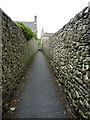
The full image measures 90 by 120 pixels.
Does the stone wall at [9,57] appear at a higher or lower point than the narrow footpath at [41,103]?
higher

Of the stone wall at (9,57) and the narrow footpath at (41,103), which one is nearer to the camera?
the narrow footpath at (41,103)

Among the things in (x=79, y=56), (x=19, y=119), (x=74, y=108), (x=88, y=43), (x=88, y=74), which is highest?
(x=88, y=43)

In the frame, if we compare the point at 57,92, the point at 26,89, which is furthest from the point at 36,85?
the point at 57,92

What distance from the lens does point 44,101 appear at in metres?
4.16

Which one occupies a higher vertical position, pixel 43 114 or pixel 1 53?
pixel 1 53

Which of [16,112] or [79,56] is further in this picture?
[16,112]

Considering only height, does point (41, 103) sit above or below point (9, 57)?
below

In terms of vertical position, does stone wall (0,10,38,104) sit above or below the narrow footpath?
above

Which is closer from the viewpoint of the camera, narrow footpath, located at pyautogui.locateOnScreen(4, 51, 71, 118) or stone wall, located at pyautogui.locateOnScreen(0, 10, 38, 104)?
narrow footpath, located at pyautogui.locateOnScreen(4, 51, 71, 118)

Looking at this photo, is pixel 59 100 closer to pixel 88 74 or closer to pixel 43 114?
pixel 43 114

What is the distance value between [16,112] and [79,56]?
2.39 metres

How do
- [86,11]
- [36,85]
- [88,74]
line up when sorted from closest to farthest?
[88,74], [86,11], [36,85]

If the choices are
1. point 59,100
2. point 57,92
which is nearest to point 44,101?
point 59,100

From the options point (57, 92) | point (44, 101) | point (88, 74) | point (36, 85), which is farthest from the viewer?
point (36, 85)
